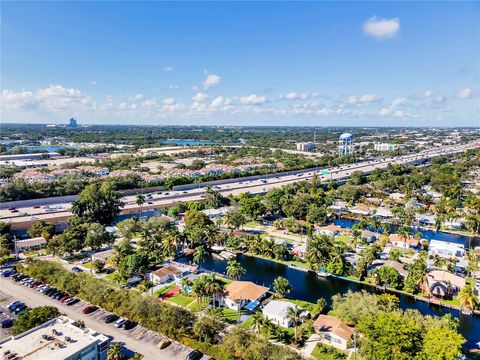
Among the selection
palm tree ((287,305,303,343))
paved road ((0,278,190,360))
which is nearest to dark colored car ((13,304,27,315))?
paved road ((0,278,190,360))

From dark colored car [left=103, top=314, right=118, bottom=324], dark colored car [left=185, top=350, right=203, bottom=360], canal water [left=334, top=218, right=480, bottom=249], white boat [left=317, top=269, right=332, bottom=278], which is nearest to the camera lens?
dark colored car [left=185, top=350, right=203, bottom=360]

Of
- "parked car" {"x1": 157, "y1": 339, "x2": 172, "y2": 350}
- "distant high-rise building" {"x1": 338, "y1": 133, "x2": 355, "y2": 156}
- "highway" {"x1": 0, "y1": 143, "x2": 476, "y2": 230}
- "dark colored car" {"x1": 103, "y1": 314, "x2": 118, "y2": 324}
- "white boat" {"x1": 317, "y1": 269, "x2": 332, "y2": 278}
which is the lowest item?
"white boat" {"x1": 317, "y1": 269, "x2": 332, "y2": 278}

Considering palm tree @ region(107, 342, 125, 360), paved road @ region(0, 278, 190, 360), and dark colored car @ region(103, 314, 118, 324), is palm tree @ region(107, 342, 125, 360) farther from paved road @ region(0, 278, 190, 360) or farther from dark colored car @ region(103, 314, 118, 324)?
dark colored car @ region(103, 314, 118, 324)

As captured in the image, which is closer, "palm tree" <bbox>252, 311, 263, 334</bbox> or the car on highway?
"palm tree" <bbox>252, 311, 263, 334</bbox>

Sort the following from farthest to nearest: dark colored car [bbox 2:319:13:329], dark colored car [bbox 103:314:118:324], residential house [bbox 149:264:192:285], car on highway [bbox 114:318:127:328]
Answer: residential house [bbox 149:264:192:285], dark colored car [bbox 103:314:118:324], car on highway [bbox 114:318:127:328], dark colored car [bbox 2:319:13:329]

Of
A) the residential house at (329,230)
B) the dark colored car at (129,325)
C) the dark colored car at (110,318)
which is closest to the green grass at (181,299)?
the dark colored car at (129,325)

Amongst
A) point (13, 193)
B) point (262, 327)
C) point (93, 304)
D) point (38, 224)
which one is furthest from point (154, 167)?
point (262, 327)

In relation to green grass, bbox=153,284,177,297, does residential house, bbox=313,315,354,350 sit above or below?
above
